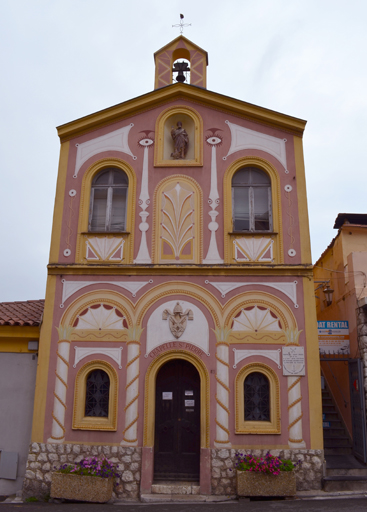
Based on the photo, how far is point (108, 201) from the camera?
36.3 feet

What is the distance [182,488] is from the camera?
29.8ft

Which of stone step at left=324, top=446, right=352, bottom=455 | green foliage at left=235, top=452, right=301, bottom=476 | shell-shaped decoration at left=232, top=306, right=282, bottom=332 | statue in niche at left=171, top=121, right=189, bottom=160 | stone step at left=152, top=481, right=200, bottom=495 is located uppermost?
statue in niche at left=171, top=121, right=189, bottom=160

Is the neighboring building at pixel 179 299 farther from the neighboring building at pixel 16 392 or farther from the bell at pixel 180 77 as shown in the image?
the bell at pixel 180 77

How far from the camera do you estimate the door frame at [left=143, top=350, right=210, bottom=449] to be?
9.40 metres

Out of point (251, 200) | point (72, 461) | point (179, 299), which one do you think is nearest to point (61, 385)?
point (72, 461)

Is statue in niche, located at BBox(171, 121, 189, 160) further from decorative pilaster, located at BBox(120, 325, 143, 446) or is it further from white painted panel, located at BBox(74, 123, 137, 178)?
decorative pilaster, located at BBox(120, 325, 143, 446)

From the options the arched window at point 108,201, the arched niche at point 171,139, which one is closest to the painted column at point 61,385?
the arched window at point 108,201

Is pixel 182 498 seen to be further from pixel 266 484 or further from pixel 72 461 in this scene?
pixel 72 461

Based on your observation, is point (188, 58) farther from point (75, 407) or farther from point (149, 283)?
point (75, 407)

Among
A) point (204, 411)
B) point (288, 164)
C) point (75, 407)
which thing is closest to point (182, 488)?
point (204, 411)

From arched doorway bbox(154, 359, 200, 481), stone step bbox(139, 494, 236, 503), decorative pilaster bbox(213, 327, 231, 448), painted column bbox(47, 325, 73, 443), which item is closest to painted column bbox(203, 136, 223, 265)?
decorative pilaster bbox(213, 327, 231, 448)

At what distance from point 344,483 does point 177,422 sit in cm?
355

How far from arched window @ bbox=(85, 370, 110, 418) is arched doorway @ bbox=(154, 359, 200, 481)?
43.8 inches

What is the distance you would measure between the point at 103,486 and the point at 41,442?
1.72 m
